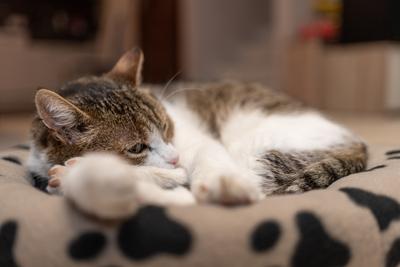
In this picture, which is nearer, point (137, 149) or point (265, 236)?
point (265, 236)

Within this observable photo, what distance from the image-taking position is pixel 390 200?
36.7 inches

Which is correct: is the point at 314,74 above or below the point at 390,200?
below

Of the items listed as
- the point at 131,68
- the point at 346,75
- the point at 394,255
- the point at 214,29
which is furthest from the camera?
the point at 214,29

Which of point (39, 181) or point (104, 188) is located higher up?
point (104, 188)

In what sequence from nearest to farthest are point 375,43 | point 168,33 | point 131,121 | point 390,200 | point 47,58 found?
point 390,200 → point 131,121 → point 375,43 → point 47,58 → point 168,33

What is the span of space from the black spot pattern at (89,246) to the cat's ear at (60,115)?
1.13 ft

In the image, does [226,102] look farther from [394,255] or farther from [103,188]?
[103,188]

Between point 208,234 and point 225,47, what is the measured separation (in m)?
5.04

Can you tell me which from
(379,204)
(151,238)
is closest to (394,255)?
(379,204)

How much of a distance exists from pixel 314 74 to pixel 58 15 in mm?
3086

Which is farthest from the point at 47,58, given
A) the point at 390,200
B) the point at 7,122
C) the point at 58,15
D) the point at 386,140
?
the point at 390,200

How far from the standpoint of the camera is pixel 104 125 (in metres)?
1.05

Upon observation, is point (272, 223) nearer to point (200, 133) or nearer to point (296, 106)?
point (200, 133)

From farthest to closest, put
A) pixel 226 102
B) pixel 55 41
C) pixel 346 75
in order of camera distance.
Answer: pixel 55 41 < pixel 346 75 < pixel 226 102
